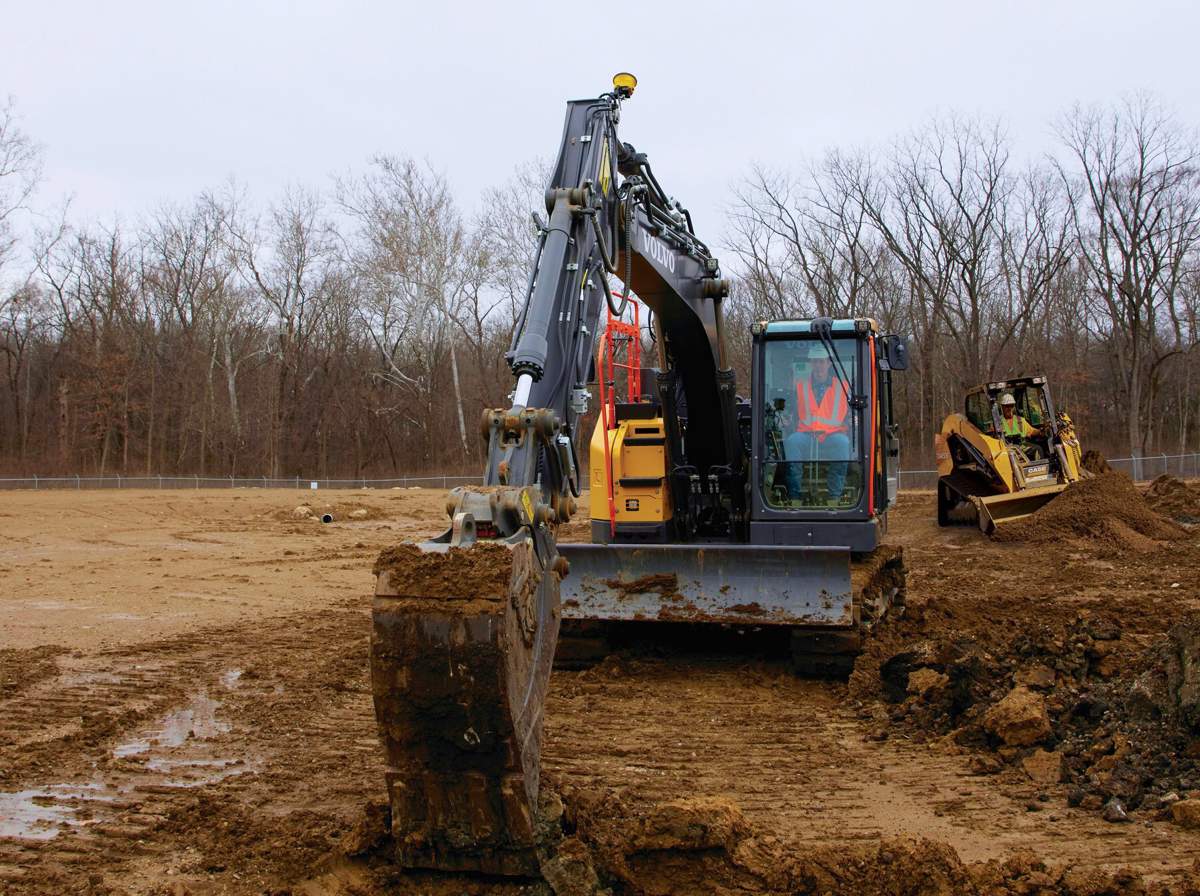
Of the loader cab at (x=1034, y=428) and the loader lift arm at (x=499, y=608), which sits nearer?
the loader lift arm at (x=499, y=608)

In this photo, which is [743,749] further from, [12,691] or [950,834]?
[12,691]

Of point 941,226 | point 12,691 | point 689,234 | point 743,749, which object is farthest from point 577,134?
point 941,226

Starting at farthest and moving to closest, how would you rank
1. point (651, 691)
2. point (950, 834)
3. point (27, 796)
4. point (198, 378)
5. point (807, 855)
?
point (198, 378) < point (651, 691) < point (27, 796) < point (950, 834) < point (807, 855)

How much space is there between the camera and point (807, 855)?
4121 mm

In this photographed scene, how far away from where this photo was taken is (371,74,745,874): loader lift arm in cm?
372

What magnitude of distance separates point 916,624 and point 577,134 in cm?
509

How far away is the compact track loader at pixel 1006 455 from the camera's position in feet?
54.5

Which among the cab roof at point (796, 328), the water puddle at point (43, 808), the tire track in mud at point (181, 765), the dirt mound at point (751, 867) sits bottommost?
the water puddle at point (43, 808)

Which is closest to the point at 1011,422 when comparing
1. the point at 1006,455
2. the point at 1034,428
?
the point at 1034,428

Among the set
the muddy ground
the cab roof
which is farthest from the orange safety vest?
the muddy ground

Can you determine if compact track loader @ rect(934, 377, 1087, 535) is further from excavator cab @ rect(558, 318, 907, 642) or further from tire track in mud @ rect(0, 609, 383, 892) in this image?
tire track in mud @ rect(0, 609, 383, 892)

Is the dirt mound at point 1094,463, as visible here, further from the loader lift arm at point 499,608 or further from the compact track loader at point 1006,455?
the loader lift arm at point 499,608

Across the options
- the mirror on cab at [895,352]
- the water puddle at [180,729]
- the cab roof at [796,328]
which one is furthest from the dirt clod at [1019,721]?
the water puddle at [180,729]

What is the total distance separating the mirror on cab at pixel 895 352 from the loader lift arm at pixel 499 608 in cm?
287
